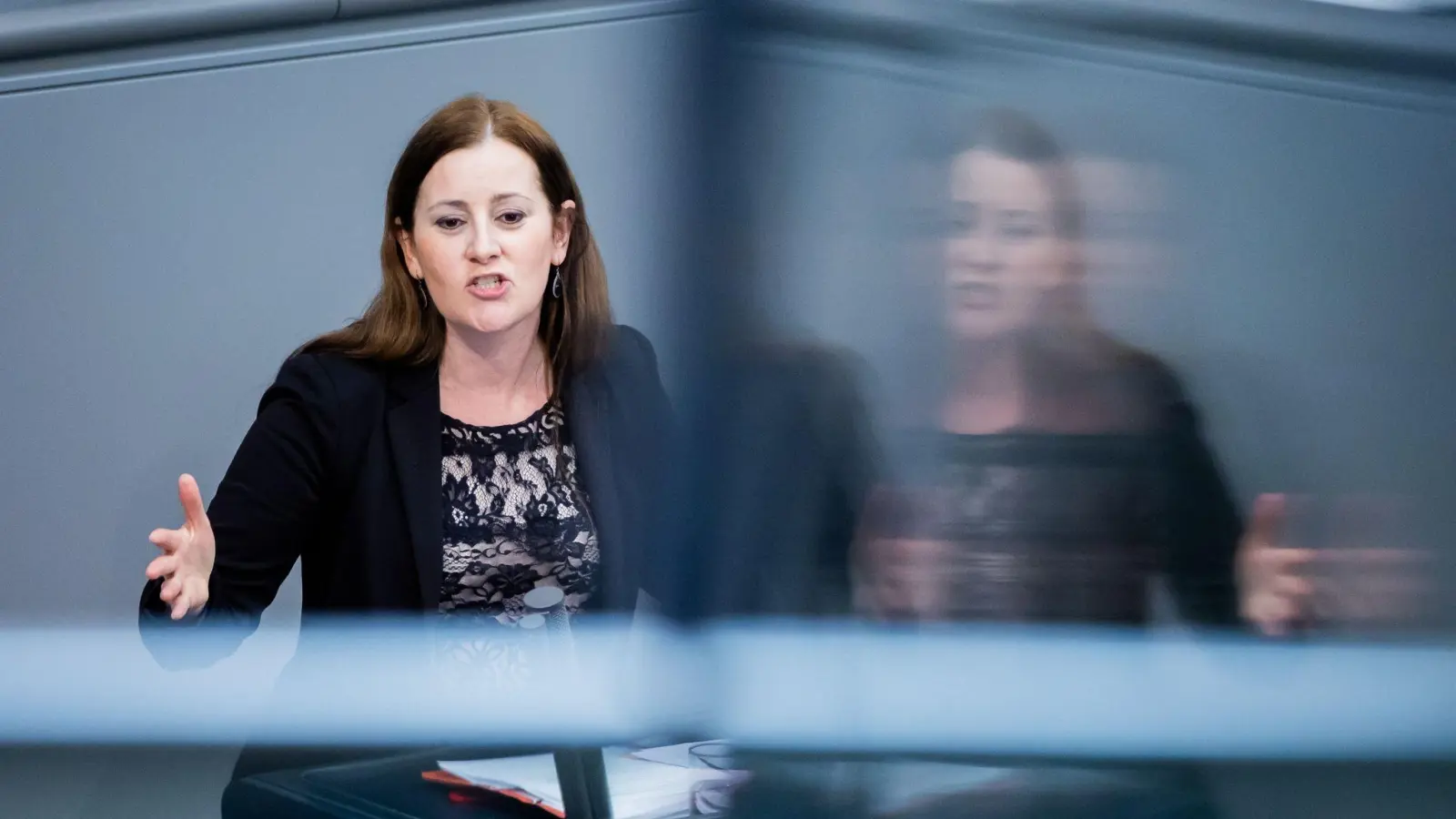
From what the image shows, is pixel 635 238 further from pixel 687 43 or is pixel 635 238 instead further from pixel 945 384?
pixel 945 384

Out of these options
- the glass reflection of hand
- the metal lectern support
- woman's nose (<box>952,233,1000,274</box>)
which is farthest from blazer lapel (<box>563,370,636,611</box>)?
the glass reflection of hand

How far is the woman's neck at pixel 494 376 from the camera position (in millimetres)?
1665

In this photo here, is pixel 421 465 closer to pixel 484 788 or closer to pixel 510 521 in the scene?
pixel 510 521

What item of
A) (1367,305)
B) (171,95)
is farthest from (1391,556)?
(171,95)

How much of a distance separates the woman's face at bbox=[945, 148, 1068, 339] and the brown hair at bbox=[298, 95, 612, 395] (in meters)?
0.55

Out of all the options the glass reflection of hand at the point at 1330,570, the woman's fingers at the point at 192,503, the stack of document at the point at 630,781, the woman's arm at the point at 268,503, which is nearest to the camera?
the glass reflection of hand at the point at 1330,570

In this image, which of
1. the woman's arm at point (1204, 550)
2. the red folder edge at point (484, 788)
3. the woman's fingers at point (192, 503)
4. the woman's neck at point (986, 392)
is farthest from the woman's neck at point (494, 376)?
the woman's arm at point (1204, 550)

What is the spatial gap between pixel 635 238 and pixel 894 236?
0.36m

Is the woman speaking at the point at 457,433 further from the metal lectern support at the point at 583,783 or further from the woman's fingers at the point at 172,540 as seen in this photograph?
the metal lectern support at the point at 583,783

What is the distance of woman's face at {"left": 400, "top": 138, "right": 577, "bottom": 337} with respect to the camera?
5.46ft

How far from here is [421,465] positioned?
1600mm

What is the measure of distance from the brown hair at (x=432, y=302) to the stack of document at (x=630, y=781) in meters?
0.51

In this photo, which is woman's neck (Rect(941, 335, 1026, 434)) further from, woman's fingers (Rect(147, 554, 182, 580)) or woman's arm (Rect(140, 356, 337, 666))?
woman's fingers (Rect(147, 554, 182, 580))

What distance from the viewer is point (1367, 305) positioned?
1.17 meters
